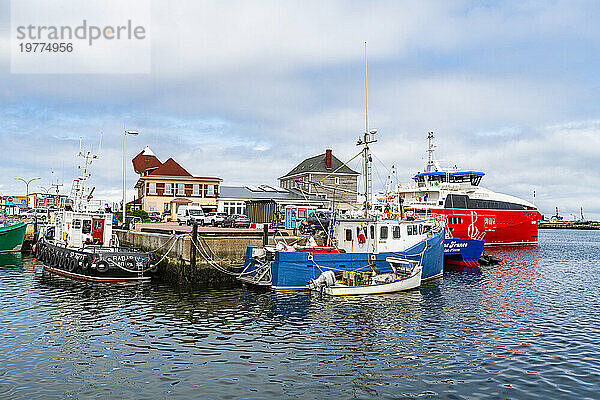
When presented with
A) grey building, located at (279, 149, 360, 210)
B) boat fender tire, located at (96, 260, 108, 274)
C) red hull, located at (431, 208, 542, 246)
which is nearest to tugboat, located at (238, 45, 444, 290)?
boat fender tire, located at (96, 260, 108, 274)

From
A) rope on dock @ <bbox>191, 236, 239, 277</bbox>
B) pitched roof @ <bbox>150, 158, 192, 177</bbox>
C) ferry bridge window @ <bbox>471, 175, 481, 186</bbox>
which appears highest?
pitched roof @ <bbox>150, 158, 192, 177</bbox>

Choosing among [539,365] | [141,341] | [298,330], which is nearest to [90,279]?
[141,341]

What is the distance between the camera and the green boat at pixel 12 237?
46219mm

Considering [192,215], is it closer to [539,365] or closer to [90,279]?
[90,279]

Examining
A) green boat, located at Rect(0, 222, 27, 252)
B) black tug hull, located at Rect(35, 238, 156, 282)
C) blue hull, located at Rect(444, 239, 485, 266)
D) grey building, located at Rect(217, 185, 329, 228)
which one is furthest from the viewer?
grey building, located at Rect(217, 185, 329, 228)

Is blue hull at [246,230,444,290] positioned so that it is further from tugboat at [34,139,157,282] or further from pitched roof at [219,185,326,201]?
pitched roof at [219,185,326,201]

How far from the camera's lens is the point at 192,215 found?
46656 mm

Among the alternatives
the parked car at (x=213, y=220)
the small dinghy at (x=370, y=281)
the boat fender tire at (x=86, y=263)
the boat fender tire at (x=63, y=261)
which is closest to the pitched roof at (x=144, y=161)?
the parked car at (x=213, y=220)

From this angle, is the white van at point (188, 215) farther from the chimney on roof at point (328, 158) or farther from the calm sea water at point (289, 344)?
the chimney on roof at point (328, 158)

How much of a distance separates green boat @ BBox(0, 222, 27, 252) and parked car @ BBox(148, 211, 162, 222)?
1427 cm

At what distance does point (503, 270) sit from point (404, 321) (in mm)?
24018

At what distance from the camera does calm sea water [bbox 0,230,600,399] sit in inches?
479

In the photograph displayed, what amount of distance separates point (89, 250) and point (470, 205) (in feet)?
167

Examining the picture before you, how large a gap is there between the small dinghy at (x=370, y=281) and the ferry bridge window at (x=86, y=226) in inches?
703
